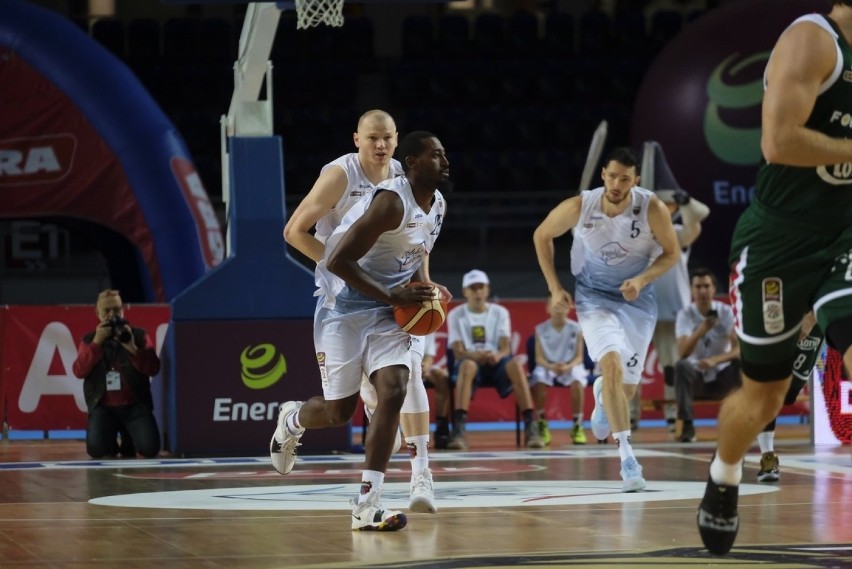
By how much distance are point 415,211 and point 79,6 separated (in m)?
21.7

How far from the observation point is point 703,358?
13.6m

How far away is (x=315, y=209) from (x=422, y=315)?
186 centimetres

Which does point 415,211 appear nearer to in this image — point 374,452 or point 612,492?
point 374,452

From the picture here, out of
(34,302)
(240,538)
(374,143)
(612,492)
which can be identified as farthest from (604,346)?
(34,302)

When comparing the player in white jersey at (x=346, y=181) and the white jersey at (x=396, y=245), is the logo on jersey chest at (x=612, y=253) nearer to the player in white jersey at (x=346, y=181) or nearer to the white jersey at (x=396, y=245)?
the player in white jersey at (x=346, y=181)

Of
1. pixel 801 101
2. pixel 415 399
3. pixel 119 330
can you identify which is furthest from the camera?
pixel 119 330

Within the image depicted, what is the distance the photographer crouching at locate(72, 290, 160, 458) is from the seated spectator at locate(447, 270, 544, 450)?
2.85 m

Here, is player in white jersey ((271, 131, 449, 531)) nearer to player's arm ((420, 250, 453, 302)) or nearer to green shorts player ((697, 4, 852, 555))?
player's arm ((420, 250, 453, 302))

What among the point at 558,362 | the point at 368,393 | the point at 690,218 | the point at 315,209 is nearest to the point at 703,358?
the point at 558,362

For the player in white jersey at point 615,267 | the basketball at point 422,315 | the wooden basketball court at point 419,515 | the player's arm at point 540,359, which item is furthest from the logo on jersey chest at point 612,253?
the player's arm at point 540,359

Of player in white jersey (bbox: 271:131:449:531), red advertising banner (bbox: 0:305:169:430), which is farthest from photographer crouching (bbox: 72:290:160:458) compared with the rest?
player in white jersey (bbox: 271:131:449:531)

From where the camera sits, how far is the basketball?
657 centimetres

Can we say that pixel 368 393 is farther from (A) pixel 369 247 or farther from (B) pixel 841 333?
(B) pixel 841 333

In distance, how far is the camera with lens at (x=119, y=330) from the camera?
12.3 meters
